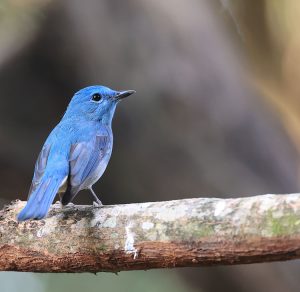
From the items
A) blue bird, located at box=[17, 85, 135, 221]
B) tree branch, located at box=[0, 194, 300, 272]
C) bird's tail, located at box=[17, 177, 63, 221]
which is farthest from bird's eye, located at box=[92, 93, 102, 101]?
tree branch, located at box=[0, 194, 300, 272]

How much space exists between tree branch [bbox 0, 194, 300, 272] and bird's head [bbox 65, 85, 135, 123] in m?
1.25

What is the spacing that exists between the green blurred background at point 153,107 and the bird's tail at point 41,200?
1.89 meters

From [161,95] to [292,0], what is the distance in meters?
2.42

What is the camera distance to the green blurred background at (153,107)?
5598mm

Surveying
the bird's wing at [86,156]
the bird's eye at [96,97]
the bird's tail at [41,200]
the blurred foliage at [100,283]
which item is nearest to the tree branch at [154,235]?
the bird's tail at [41,200]

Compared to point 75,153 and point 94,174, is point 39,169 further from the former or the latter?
point 94,174

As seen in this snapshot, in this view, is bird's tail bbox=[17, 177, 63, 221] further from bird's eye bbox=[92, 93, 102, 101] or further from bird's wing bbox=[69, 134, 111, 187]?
bird's eye bbox=[92, 93, 102, 101]

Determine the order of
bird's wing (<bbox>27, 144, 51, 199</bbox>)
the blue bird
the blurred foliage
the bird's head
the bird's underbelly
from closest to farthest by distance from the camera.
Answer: the blue bird < bird's wing (<bbox>27, 144, 51, 199</bbox>) < the bird's underbelly < the bird's head < the blurred foliage

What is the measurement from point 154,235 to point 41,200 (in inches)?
28.0

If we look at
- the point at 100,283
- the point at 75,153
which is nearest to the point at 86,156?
the point at 75,153

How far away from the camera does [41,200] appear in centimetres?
334

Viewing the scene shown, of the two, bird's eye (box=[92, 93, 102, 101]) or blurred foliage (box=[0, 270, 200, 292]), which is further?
blurred foliage (box=[0, 270, 200, 292])

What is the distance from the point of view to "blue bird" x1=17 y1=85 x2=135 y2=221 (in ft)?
11.6

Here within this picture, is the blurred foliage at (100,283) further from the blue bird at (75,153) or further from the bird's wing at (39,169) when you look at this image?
the bird's wing at (39,169)
